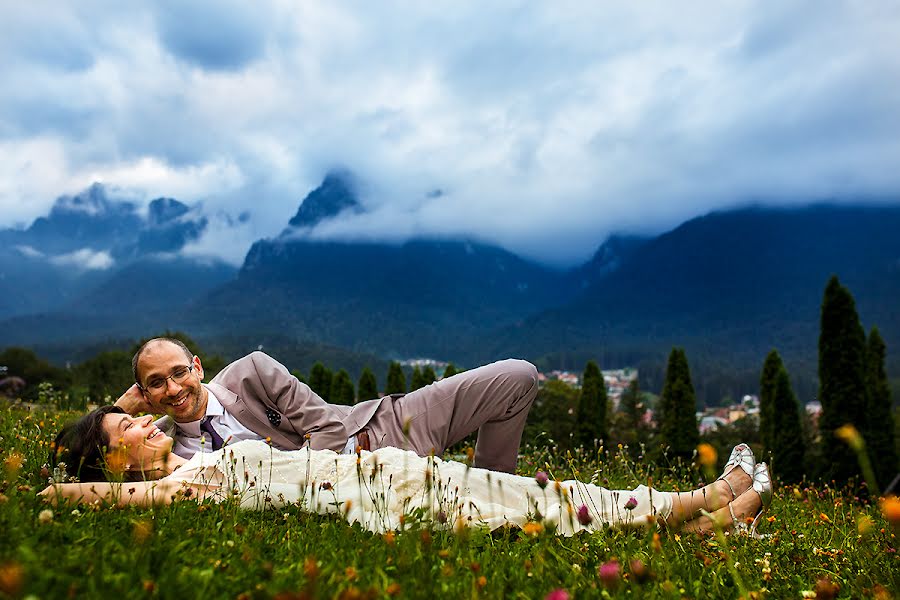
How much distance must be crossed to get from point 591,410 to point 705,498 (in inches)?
1032

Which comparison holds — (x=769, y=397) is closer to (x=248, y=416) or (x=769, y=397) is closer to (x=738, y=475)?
(x=738, y=475)

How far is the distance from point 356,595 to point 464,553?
125 centimetres

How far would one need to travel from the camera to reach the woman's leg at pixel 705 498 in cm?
351

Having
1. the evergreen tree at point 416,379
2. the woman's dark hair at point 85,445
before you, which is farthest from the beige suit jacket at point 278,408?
the evergreen tree at point 416,379

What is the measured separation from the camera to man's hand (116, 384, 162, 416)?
455cm

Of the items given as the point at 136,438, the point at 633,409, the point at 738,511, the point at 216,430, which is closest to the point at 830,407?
the point at 738,511

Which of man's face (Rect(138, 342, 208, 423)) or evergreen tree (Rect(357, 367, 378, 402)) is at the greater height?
man's face (Rect(138, 342, 208, 423))

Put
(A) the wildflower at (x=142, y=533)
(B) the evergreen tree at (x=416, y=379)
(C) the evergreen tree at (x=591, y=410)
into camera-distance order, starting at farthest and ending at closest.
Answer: (C) the evergreen tree at (x=591, y=410) < (B) the evergreen tree at (x=416, y=379) < (A) the wildflower at (x=142, y=533)

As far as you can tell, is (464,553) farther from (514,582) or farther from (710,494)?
(710,494)

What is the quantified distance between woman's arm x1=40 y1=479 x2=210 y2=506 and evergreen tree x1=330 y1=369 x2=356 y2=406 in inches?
1184

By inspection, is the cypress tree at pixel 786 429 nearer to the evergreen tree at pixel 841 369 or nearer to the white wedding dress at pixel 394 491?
the evergreen tree at pixel 841 369

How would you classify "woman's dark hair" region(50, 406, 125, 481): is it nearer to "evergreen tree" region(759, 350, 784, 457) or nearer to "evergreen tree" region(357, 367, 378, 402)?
"evergreen tree" region(759, 350, 784, 457)

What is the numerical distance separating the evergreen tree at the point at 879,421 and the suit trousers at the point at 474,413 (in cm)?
1958

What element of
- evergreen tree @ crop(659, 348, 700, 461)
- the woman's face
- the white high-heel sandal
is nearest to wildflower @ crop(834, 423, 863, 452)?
the white high-heel sandal
